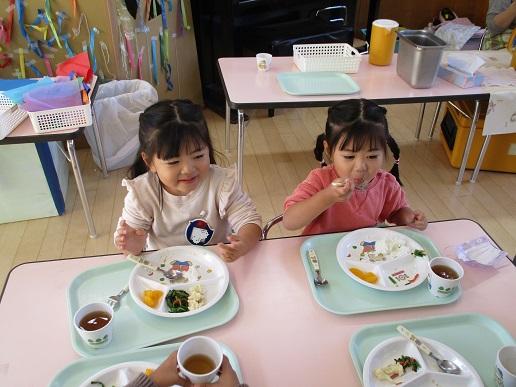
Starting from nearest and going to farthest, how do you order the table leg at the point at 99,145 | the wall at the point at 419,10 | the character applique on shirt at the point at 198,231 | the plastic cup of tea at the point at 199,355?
the plastic cup of tea at the point at 199,355
the character applique on shirt at the point at 198,231
the table leg at the point at 99,145
the wall at the point at 419,10

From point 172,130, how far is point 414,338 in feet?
2.59

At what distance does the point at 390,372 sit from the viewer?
35.3 inches

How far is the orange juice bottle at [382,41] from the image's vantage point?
241 centimetres

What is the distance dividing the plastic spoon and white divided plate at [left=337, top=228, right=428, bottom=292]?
137mm

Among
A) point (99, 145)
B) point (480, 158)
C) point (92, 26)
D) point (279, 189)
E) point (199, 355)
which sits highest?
point (92, 26)

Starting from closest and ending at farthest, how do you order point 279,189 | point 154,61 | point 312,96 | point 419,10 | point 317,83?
1. point 312,96
2. point 317,83
3. point 279,189
4. point 154,61
5. point 419,10

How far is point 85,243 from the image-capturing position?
235cm

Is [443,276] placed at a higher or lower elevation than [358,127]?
lower

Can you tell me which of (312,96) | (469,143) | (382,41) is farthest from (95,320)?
(469,143)

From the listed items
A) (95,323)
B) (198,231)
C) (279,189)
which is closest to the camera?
(95,323)

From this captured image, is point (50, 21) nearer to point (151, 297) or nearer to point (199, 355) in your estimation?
point (151, 297)

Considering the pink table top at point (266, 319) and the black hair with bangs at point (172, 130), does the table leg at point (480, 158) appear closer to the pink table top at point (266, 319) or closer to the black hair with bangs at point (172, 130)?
the pink table top at point (266, 319)

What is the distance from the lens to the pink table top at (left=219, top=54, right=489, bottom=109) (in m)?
2.13

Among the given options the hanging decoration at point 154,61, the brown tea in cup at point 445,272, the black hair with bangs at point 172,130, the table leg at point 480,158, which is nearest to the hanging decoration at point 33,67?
the hanging decoration at point 154,61
